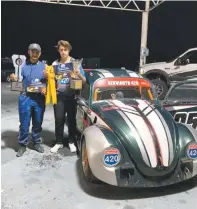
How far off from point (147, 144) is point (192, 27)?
1364 centimetres

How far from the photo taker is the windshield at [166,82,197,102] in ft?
16.7

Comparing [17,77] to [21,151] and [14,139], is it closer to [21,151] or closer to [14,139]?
[21,151]

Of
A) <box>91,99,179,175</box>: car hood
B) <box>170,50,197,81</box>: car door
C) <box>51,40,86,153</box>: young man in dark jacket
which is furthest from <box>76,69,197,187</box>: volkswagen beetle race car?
<box>170,50,197,81</box>: car door

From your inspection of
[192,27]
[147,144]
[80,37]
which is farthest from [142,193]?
[80,37]

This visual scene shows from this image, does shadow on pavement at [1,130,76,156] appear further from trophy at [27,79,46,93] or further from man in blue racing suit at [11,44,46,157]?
trophy at [27,79,46,93]

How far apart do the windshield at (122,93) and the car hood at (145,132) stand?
0.45 m

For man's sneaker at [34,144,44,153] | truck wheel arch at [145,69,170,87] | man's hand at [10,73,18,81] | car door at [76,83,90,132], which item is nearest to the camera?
man's hand at [10,73,18,81]

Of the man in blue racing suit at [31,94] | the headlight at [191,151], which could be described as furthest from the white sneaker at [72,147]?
the headlight at [191,151]

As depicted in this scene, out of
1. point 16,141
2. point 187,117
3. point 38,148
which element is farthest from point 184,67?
point 38,148

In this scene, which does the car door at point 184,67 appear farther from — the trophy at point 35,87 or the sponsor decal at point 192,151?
the sponsor decal at point 192,151

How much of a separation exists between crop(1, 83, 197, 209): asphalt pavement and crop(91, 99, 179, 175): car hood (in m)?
0.37

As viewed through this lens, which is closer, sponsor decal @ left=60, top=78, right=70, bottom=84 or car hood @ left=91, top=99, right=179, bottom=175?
car hood @ left=91, top=99, right=179, bottom=175

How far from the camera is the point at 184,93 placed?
517 centimetres

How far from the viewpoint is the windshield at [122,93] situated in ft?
15.6
